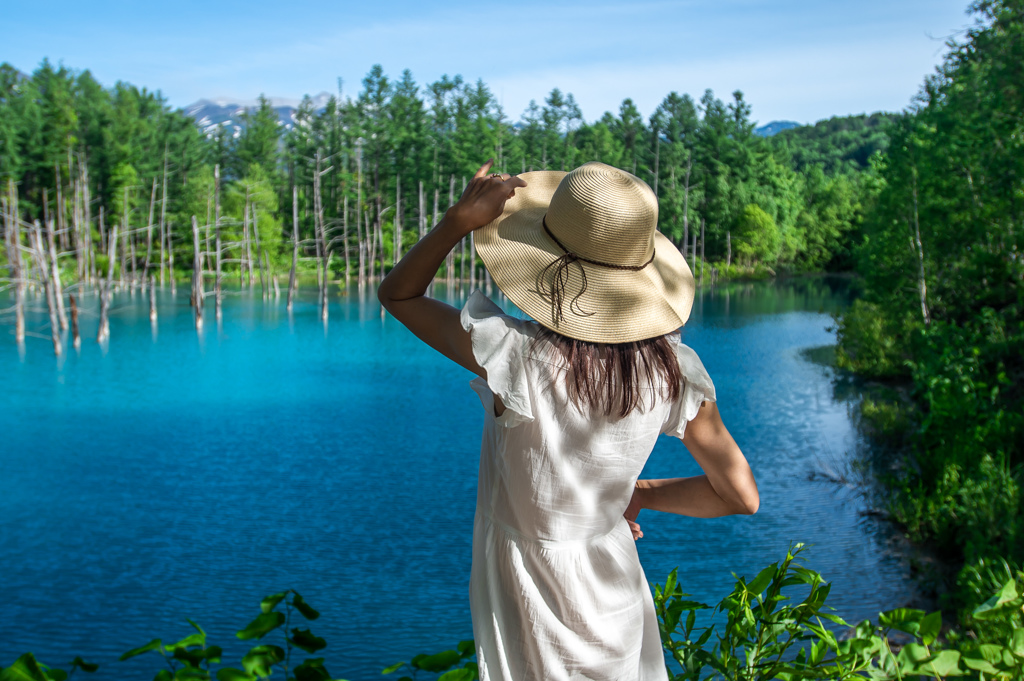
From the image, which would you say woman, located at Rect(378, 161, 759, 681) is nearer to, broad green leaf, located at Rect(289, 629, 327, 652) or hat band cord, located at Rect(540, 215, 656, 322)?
hat band cord, located at Rect(540, 215, 656, 322)

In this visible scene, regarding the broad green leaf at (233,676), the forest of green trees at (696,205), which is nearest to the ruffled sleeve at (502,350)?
the broad green leaf at (233,676)

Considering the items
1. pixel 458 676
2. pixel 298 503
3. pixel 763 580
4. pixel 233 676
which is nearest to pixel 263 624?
pixel 233 676

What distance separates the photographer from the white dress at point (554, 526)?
48.1 inches

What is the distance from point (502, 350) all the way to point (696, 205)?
147 feet

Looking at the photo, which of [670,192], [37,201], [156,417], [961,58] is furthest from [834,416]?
[37,201]

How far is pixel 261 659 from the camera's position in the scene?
1.96 metres

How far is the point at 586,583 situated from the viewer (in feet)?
4.17

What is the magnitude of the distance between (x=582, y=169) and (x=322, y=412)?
11.8 meters

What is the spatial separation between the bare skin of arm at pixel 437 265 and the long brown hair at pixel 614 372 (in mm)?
116

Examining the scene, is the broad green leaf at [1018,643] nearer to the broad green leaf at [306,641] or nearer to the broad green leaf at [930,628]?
the broad green leaf at [930,628]

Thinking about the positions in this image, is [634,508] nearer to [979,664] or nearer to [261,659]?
[979,664]

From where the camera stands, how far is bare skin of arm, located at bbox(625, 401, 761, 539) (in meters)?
1.26

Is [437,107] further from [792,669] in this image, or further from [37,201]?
[792,669]

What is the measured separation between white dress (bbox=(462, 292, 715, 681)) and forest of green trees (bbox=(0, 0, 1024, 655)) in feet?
9.98
